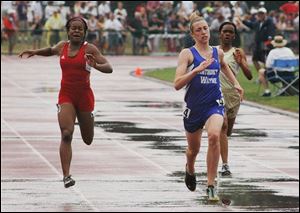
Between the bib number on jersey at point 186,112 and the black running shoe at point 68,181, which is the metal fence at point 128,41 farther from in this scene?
the bib number on jersey at point 186,112

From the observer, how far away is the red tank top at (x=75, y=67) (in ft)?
48.3

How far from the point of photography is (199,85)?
15281 mm

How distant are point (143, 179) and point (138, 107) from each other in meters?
9.63

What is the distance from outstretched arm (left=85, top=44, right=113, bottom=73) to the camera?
14625 mm

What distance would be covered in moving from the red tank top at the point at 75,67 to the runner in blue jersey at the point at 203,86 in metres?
0.97

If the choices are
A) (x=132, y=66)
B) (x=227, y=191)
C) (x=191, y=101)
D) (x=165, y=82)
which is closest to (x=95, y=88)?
(x=165, y=82)

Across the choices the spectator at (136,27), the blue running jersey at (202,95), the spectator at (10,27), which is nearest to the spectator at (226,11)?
the spectator at (136,27)

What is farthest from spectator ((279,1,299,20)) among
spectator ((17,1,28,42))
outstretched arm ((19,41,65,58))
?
outstretched arm ((19,41,65,58))

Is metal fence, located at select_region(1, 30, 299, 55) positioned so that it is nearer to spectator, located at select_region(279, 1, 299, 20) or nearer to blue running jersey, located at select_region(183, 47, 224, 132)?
spectator, located at select_region(279, 1, 299, 20)

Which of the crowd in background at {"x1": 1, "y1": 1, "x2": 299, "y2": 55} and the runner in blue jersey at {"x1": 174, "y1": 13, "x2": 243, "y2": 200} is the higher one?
the runner in blue jersey at {"x1": 174, "y1": 13, "x2": 243, "y2": 200}

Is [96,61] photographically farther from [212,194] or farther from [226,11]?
[226,11]

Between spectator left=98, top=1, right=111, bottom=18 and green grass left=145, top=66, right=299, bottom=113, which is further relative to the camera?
spectator left=98, top=1, right=111, bottom=18

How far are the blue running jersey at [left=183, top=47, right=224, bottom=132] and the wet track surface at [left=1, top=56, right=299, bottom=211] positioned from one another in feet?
151

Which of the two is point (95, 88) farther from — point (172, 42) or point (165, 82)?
point (172, 42)
